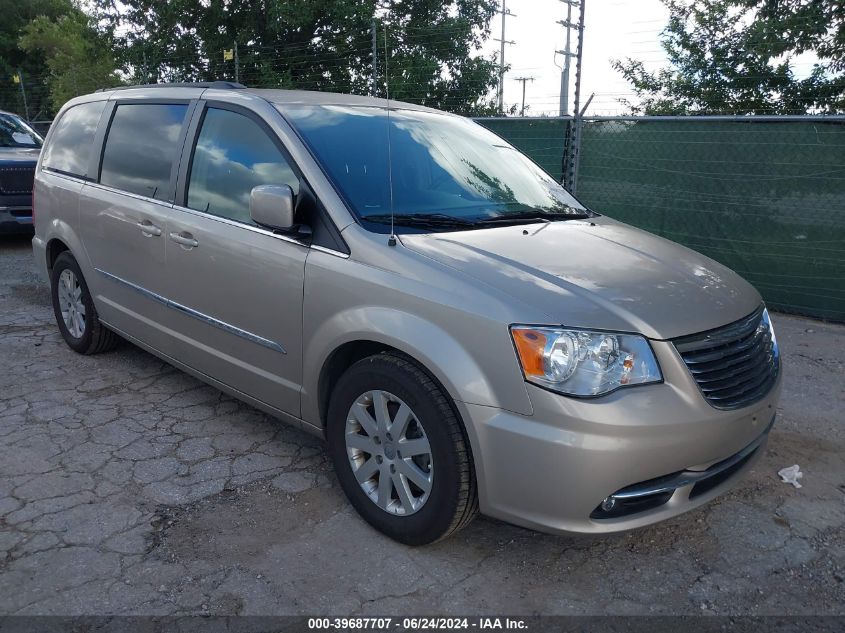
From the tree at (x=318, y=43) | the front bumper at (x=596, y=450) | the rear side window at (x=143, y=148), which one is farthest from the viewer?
the tree at (x=318, y=43)

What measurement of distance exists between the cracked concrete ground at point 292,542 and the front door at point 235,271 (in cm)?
45

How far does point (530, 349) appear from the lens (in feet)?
8.21

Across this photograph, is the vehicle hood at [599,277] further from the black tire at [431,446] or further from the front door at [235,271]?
the front door at [235,271]

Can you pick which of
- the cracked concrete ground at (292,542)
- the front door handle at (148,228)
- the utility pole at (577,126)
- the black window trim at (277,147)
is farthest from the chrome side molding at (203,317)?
the utility pole at (577,126)

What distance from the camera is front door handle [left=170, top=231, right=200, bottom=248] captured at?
12.3ft

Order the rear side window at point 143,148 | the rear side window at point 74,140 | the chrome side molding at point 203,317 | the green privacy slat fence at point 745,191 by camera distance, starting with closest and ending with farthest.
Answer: the chrome side molding at point 203,317 < the rear side window at point 143,148 < the rear side window at point 74,140 < the green privacy slat fence at point 745,191

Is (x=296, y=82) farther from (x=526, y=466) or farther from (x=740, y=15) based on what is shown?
(x=526, y=466)

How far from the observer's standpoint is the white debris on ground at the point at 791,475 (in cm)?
Answer: 358

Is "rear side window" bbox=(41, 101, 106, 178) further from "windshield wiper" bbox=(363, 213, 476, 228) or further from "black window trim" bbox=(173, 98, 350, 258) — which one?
"windshield wiper" bbox=(363, 213, 476, 228)

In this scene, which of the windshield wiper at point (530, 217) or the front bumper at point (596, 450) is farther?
the windshield wiper at point (530, 217)

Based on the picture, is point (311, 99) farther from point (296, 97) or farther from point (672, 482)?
point (672, 482)

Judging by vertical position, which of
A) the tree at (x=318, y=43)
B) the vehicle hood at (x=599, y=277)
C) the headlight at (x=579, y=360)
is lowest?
the headlight at (x=579, y=360)

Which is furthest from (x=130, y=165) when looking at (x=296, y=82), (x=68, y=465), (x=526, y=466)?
(x=296, y=82)

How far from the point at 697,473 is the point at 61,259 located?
4.49 metres
